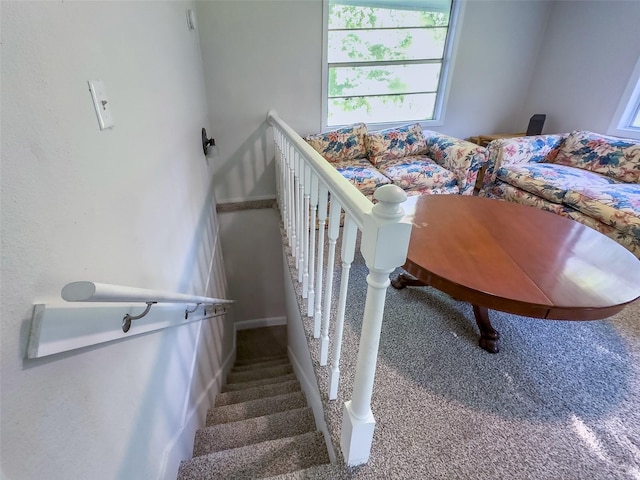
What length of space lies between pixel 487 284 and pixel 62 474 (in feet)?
4.17

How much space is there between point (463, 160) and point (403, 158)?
0.58m

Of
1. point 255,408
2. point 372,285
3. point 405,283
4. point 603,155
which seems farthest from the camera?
point 603,155

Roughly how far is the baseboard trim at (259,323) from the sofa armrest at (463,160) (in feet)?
7.91

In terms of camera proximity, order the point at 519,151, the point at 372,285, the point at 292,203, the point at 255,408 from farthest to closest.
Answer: the point at 519,151, the point at 292,203, the point at 255,408, the point at 372,285

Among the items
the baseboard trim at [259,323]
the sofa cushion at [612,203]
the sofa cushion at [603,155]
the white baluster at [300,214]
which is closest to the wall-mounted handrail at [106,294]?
the white baluster at [300,214]

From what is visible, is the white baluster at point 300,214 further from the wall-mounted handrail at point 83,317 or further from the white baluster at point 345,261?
the wall-mounted handrail at point 83,317

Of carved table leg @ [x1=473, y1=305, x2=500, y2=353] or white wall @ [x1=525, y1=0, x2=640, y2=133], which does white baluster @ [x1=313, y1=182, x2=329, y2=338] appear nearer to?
carved table leg @ [x1=473, y1=305, x2=500, y2=353]

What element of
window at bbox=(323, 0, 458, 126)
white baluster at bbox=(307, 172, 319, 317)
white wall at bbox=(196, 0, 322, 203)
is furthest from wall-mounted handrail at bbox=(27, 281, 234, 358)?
window at bbox=(323, 0, 458, 126)

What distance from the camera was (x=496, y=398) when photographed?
122 centimetres

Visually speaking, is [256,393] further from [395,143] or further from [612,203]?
[612,203]

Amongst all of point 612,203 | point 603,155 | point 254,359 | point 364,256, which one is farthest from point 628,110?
point 254,359

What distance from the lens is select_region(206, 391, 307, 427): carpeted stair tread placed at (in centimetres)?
174

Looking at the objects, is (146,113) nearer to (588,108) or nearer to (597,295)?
(597,295)

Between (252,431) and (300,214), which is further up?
(300,214)
